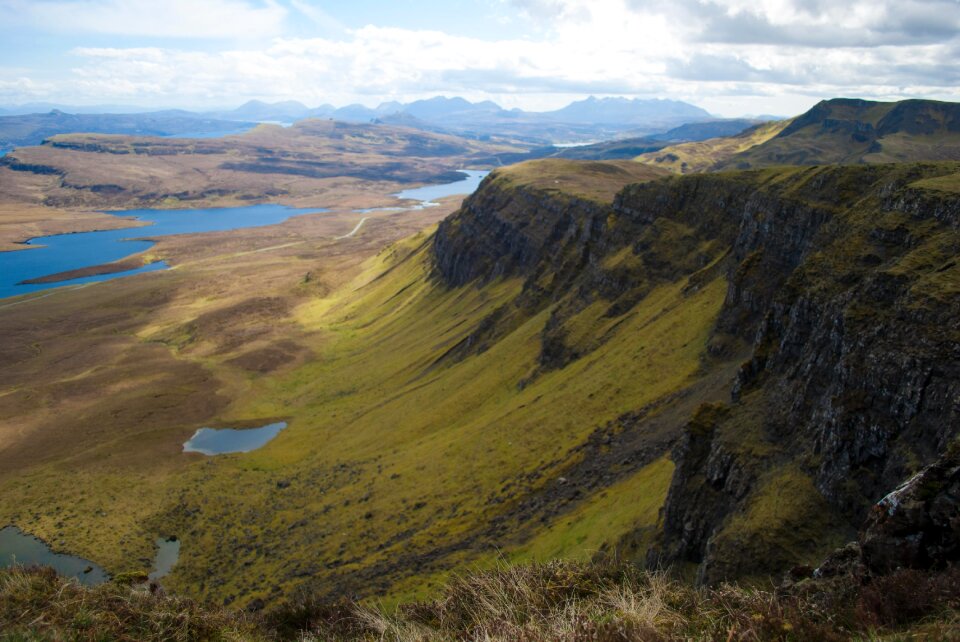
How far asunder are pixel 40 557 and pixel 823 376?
78.4 m

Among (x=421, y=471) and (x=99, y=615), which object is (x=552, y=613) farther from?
(x=421, y=471)

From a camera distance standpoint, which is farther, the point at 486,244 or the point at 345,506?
the point at 486,244

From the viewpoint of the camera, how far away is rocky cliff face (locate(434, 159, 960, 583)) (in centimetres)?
2452

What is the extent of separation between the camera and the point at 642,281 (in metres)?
76.8

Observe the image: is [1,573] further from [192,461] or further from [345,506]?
[192,461]

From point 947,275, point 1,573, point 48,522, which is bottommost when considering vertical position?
point 48,522

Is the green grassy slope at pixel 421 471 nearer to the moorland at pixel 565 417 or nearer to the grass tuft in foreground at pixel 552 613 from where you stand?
the moorland at pixel 565 417

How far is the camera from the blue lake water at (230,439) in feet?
303

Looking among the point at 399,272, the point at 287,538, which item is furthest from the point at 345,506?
the point at 399,272

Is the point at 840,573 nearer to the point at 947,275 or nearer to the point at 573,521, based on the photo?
the point at 947,275

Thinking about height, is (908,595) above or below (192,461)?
above

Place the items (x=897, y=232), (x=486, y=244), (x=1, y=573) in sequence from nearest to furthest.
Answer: (x=1, y=573) < (x=897, y=232) < (x=486, y=244)

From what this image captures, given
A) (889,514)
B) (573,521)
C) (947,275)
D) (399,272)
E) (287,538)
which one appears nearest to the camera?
(889,514)

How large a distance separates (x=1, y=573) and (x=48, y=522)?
67.7 m
